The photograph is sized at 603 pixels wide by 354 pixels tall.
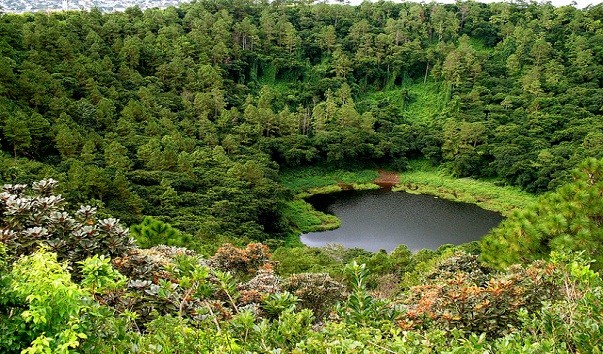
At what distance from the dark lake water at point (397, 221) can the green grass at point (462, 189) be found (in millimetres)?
852

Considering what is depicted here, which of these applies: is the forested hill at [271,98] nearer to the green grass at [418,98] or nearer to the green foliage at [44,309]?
the green grass at [418,98]

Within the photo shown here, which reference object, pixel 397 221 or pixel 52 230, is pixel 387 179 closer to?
pixel 397 221

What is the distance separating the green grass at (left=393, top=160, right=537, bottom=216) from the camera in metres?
31.9

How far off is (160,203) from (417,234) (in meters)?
12.7

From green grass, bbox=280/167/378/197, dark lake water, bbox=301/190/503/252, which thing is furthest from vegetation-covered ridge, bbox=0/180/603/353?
green grass, bbox=280/167/378/197

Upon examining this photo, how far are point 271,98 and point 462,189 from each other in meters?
16.0

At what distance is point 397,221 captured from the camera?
2873 cm

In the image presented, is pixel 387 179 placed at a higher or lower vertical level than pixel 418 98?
lower

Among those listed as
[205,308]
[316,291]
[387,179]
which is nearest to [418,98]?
[387,179]

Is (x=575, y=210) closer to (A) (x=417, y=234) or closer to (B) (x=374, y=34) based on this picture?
(A) (x=417, y=234)

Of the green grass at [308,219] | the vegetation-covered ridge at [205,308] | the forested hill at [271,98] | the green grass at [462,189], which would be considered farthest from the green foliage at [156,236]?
the green grass at [462,189]

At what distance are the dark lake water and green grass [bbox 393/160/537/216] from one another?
2.79 ft

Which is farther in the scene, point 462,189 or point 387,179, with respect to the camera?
point 387,179

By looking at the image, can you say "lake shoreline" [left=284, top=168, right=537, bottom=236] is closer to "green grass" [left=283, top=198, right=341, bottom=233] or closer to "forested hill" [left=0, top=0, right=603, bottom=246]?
"green grass" [left=283, top=198, right=341, bottom=233]
